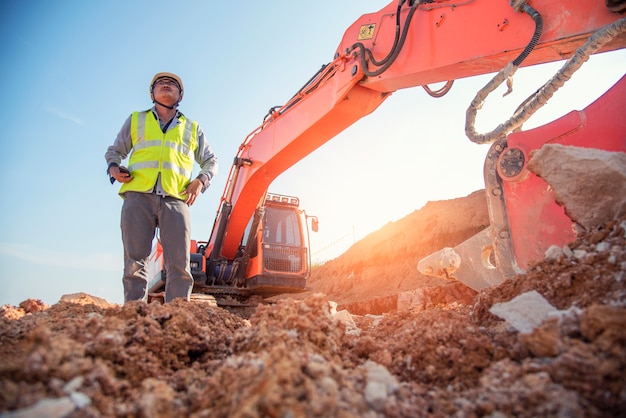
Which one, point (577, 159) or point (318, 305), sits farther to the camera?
point (577, 159)

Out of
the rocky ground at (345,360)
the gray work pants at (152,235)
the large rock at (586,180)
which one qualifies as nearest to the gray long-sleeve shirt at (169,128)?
the gray work pants at (152,235)

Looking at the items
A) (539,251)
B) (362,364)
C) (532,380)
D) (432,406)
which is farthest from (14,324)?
(539,251)

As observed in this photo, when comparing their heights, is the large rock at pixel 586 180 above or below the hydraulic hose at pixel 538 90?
below

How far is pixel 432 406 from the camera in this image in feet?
4.42

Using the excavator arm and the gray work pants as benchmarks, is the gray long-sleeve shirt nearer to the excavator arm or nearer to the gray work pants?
the gray work pants

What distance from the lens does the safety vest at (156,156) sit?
3338 millimetres

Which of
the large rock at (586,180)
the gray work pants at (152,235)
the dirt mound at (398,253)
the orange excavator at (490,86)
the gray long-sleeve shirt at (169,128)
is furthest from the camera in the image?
the dirt mound at (398,253)

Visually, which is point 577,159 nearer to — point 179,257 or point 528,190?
point 528,190

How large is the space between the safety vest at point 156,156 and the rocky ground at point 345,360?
1.44m

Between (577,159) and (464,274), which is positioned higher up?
(577,159)

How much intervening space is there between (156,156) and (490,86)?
278cm

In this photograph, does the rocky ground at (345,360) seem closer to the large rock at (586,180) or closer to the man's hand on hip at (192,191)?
the large rock at (586,180)

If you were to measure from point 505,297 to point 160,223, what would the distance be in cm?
265

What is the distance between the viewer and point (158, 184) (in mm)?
3332
